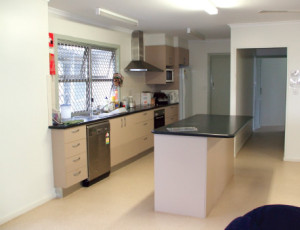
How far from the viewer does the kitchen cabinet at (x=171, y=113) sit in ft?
24.2

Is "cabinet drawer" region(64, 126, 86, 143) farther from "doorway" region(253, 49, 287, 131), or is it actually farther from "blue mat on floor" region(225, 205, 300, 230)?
"doorway" region(253, 49, 287, 131)

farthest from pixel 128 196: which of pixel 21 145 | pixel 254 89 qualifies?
pixel 254 89

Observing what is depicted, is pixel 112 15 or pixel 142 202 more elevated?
pixel 112 15

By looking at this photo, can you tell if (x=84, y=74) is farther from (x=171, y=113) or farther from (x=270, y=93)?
(x=270, y=93)

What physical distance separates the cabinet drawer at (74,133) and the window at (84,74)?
0.76m

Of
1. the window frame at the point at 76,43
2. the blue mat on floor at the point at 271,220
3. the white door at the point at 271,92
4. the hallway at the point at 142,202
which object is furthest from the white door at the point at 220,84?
the blue mat on floor at the point at 271,220

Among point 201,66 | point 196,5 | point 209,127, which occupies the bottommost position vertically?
point 209,127

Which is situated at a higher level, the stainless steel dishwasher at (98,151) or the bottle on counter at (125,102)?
the bottle on counter at (125,102)

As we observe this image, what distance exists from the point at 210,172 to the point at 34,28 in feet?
8.45

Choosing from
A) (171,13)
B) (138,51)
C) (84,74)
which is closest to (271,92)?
(138,51)

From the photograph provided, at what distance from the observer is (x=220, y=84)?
9062mm

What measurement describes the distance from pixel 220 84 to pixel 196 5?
4.63m

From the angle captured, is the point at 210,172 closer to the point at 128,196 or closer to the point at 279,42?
the point at 128,196

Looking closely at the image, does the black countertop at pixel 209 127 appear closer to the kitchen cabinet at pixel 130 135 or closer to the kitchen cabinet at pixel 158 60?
the kitchen cabinet at pixel 130 135
